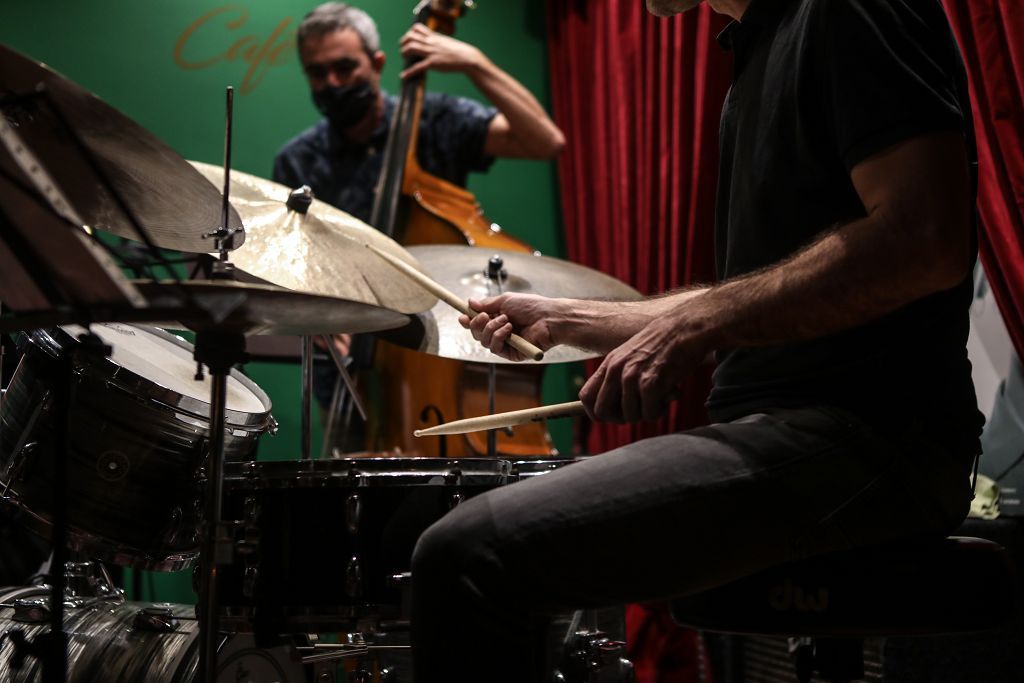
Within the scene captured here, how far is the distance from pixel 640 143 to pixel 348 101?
3.19ft

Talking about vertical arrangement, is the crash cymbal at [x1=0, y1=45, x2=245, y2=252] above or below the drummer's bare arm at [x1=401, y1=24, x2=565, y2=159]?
below

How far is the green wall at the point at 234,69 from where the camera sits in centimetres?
362

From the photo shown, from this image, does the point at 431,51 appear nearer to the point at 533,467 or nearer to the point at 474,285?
the point at 474,285

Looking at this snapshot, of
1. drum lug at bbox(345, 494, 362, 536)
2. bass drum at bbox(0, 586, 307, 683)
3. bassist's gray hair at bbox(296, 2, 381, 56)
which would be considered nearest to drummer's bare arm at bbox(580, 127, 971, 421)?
drum lug at bbox(345, 494, 362, 536)

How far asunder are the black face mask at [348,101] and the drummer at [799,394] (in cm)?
216

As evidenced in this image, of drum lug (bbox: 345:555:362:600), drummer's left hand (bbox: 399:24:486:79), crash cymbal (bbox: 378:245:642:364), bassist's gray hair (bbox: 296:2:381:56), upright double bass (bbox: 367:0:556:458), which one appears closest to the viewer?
drum lug (bbox: 345:555:362:600)

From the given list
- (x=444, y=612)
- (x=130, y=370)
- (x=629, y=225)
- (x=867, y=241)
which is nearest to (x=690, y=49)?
(x=629, y=225)

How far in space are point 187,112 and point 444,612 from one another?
123 inches

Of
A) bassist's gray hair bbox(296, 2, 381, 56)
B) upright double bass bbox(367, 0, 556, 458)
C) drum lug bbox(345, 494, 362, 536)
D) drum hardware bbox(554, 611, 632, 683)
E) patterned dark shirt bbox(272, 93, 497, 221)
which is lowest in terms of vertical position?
drum hardware bbox(554, 611, 632, 683)

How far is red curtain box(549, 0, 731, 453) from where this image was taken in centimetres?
310

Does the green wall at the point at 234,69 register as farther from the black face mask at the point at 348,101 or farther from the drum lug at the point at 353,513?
the drum lug at the point at 353,513

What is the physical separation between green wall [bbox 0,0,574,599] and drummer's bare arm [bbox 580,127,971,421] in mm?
2699

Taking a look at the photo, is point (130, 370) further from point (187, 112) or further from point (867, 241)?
point (187, 112)

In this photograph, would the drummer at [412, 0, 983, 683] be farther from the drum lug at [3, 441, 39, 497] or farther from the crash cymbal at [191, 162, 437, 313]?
the drum lug at [3, 441, 39, 497]
